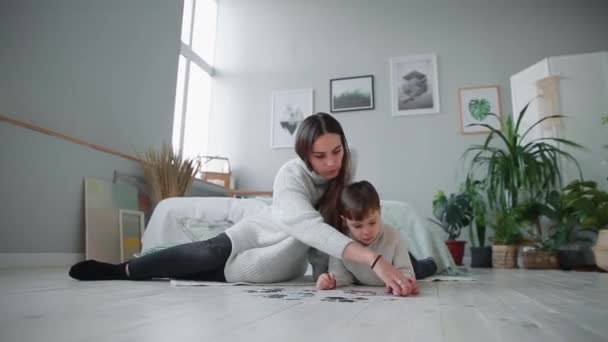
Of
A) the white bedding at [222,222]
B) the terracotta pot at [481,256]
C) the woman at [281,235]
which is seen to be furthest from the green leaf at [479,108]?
the woman at [281,235]

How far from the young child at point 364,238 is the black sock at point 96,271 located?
2.68ft

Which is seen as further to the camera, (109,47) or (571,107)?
(571,107)

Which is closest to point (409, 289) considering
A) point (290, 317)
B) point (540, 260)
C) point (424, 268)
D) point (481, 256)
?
point (290, 317)

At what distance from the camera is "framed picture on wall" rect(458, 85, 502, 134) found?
427 centimetres

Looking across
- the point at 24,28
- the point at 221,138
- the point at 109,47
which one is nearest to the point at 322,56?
the point at 221,138

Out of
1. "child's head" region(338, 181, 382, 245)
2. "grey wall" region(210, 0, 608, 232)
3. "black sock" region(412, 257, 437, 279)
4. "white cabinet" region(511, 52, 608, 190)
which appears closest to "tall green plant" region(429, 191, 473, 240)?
"grey wall" region(210, 0, 608, 232)

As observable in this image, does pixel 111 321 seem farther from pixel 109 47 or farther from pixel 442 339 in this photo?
pixel 109 47

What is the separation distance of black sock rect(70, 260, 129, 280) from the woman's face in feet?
2.91

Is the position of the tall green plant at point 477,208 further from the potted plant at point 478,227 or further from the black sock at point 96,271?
the black sock at point 96,271

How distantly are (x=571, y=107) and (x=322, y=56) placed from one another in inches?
106

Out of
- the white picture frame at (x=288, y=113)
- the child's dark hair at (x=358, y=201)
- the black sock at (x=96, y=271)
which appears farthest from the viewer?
the white picture frame at (x=288, y=113)

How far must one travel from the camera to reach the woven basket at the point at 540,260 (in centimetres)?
304

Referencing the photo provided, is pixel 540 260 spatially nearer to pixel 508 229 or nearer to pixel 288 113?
pixel 508 229

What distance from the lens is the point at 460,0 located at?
4.58 m
